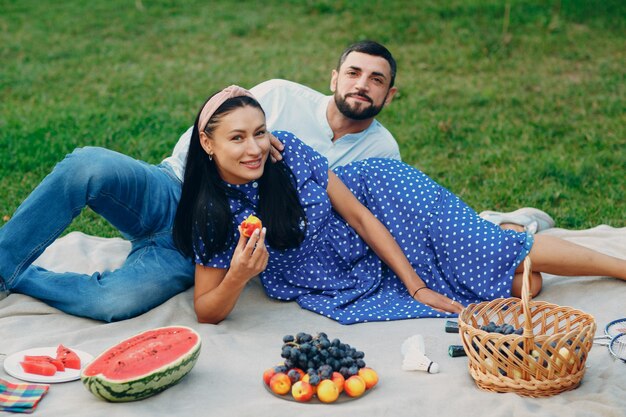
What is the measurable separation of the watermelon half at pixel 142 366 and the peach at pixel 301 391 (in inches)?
19.8

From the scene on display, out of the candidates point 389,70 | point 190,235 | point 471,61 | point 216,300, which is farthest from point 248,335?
point 471,61

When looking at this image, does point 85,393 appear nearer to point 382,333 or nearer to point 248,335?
point 248,335

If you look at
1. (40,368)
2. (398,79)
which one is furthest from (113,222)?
(398,79)

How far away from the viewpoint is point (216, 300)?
186 inches

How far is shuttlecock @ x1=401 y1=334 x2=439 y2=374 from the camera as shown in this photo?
4.26 metres

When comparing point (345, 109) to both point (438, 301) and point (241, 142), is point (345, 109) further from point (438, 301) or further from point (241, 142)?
point (438, 301)

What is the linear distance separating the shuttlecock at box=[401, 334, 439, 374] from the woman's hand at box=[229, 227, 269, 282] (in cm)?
83

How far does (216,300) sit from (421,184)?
1448mm

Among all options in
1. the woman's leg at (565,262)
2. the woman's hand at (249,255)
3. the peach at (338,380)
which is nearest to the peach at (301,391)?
the peach at (338,380)

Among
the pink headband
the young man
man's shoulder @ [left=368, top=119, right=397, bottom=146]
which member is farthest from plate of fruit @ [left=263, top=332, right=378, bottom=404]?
man's shoulder @ [left=368, top=119, right=397, bottom=146]

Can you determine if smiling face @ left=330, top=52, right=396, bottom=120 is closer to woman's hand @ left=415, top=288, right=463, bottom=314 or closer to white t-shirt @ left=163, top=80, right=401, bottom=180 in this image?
white t-shirt @ left=163, top=80, right=401, bottom=180

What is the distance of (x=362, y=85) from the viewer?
5.65m

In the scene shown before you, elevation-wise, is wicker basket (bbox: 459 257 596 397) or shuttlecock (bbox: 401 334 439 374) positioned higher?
wicker basket (bbox: 459 257 596 397)

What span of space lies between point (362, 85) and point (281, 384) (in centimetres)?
231
